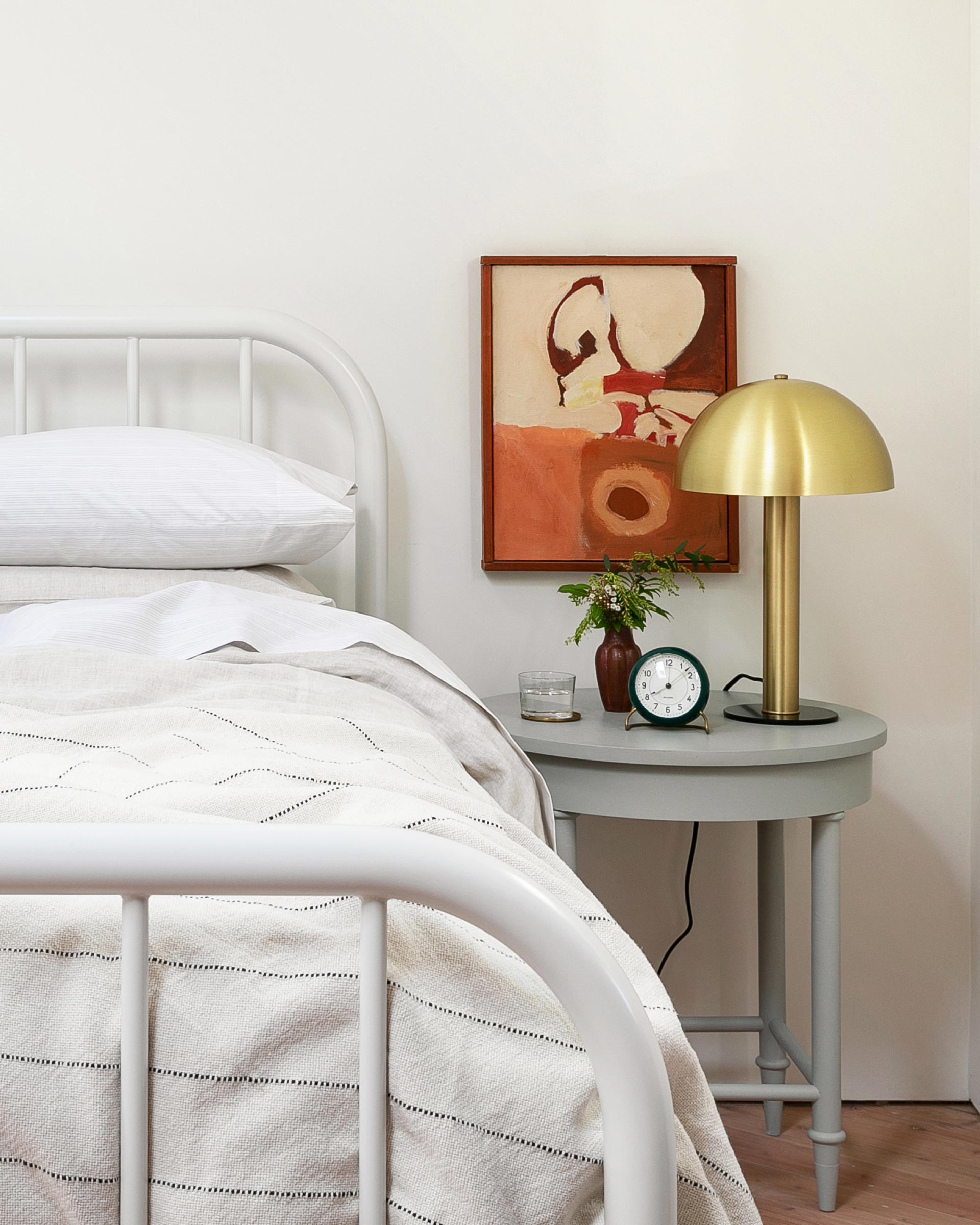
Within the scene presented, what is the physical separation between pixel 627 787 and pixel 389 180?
42.5 inches

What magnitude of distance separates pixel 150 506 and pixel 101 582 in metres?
0.12

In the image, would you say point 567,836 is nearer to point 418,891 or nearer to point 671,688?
point 671,688

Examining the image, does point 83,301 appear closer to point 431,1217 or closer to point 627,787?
point 627,787

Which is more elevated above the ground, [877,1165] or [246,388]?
[246,388]

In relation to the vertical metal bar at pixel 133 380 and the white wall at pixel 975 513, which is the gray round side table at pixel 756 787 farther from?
the vertical metal bar at pixel 133 380

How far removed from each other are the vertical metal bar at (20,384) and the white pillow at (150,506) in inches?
6.6

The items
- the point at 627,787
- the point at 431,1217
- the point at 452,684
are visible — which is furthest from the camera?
the point at 627,787

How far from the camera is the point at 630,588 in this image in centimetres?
181

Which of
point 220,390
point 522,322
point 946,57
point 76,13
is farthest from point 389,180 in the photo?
point 946,57

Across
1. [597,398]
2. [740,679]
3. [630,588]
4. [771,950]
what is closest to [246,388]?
[597,398]

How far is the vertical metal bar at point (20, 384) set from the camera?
1.74 m

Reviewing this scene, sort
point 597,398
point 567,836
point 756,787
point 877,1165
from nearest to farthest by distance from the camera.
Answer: point 756,787 < point 567,836 < point 877,1165 < point 597,398

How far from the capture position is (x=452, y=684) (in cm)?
127

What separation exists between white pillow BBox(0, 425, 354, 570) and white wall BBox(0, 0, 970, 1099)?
34cm
